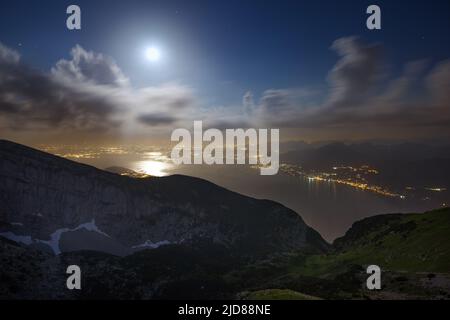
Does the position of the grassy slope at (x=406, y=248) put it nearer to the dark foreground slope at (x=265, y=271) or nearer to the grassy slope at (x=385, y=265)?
the grassy slope at (x=385, y=265)

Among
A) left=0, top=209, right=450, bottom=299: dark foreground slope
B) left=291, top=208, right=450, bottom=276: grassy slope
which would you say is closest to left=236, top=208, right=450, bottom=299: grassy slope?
left=291, top=208, right=450, bottom=276: grassy slope

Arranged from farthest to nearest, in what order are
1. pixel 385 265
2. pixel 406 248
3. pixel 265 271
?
pixel 265 271 → pixel 406 248 → pixel 385 265

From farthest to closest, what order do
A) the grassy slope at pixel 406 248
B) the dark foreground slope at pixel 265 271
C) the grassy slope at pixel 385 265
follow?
the grassy slope at pixel 406 248 → the dark foreground slope at pixel 265 271 → the grassy slope at pixel 385 265

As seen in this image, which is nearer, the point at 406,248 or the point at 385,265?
the point at 385,265

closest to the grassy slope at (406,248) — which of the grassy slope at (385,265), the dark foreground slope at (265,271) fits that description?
the grassy slope at (385,265)

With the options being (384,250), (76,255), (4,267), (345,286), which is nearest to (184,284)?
(76,255)

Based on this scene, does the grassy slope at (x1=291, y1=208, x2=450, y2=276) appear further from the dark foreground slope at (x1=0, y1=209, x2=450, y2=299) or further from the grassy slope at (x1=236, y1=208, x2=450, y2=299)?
the dark foreground slope at (x1=0, y1=209, x2=450, y2=299)

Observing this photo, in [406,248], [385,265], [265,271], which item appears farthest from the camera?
[265,271]

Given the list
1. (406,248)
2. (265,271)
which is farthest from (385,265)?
(265,271)

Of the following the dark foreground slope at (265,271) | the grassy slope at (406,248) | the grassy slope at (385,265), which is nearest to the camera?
the grassy slope at (385,265)

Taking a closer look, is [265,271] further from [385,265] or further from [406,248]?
[406,248]
